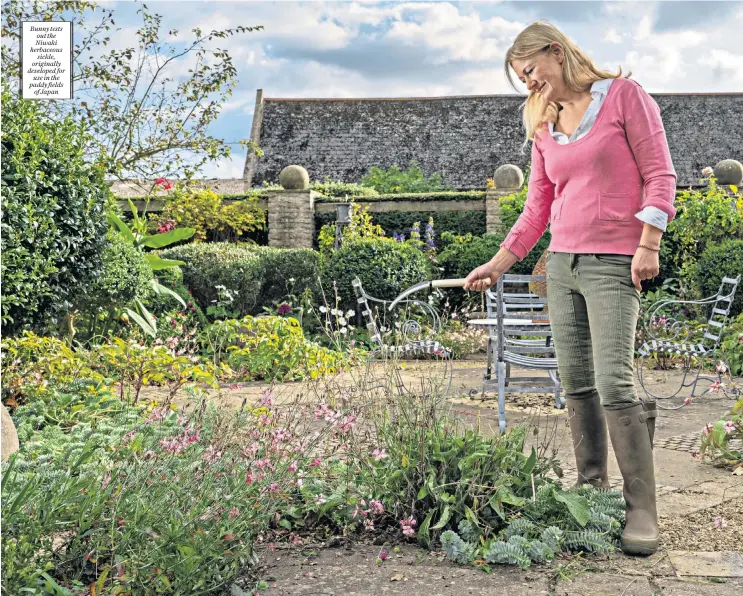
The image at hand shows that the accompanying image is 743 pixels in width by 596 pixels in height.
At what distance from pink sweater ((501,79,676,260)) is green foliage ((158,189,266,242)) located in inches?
400

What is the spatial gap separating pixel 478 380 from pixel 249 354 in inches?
81.4

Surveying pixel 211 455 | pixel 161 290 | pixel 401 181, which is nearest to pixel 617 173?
pixel 211 455

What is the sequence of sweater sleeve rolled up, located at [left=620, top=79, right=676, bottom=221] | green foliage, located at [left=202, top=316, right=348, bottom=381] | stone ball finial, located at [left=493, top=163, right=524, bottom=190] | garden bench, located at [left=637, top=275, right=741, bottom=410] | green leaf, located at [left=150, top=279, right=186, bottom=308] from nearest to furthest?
sweater sleeve rolled up, located at [left=620, top=79, right=676, bottom=221]
garden bench, located at [left=637, top=275, right=741, bottom=410]
green foliage, located at [left=202, top=316, right=348, bottom=381]
green leaf, located at [left=150, top=279, right=186, bottom=308]
stone ball finial, located at [left=493, top=163, right=524, bottom=190]

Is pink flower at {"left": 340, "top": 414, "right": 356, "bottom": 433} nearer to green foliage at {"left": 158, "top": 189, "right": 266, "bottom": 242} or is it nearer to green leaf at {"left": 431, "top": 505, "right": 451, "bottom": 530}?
green leaf at {"left": 431, "top": 505, "right": 451, "bottom": 530}

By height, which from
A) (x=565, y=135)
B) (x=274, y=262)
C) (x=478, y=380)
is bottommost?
(x=478, y=380)

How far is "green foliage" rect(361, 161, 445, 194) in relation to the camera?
19125 millimetres

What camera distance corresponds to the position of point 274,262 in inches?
437

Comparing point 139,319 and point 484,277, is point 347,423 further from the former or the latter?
point 139,319

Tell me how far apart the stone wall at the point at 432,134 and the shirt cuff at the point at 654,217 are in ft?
57.5

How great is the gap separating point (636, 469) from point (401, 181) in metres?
16.6

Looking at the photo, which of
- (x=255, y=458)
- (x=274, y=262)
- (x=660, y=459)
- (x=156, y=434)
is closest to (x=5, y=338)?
(x=156, y=434)

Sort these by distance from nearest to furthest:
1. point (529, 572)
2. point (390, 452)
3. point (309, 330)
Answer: point (529, 572) < point (390, 452) < point (309, 330)

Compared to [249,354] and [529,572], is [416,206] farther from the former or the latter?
[529,572]

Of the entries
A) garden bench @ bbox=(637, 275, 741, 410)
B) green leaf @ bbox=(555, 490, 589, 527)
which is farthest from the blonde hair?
garden bench @ bbox=(637, 275, 741, 410)
